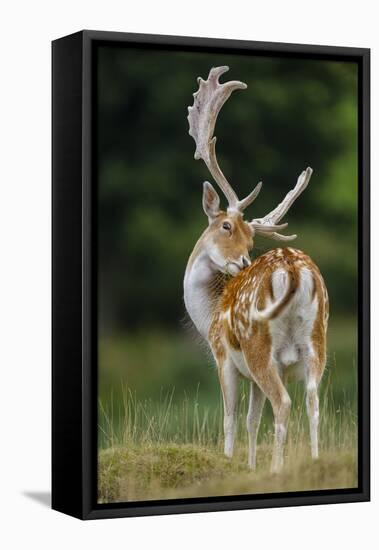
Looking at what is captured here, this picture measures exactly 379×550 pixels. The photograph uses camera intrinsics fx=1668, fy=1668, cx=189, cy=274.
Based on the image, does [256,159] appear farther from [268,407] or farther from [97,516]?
[97,516]

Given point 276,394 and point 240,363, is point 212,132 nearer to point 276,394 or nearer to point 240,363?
point 240,363

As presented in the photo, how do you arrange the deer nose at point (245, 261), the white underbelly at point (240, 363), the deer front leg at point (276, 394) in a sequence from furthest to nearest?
1. the deer nose at point (245, 261)
2. the white underbelly at point (240, 363)
3. the deer front leg at point (276, 394)

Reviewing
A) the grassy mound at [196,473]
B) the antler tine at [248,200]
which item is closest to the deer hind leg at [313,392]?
the grassy mound at [196,473]

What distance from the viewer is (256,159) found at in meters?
9.36

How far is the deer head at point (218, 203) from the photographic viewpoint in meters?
9.16

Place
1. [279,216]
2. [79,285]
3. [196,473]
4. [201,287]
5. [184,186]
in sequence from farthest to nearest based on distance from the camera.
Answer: [279,216] → [201,287] → [184,186] → [196,473] → [79,285]

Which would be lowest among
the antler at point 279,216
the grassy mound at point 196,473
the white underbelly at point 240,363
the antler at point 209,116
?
the grassy mound at point 196,473

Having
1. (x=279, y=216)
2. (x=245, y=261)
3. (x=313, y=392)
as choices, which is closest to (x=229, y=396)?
(x=313, y=392)

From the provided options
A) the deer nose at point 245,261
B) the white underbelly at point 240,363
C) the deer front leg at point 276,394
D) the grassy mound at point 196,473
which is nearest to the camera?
the grassy mound at point 196,473

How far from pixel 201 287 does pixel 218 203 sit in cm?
48

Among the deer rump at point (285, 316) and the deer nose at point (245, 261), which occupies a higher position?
the deer nose at point (245, 261)

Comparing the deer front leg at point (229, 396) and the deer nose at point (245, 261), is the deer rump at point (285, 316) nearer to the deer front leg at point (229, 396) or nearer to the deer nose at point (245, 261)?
the deer front leg at point (229, 396)

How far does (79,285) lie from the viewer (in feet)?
28.7

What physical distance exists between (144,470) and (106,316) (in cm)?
86
